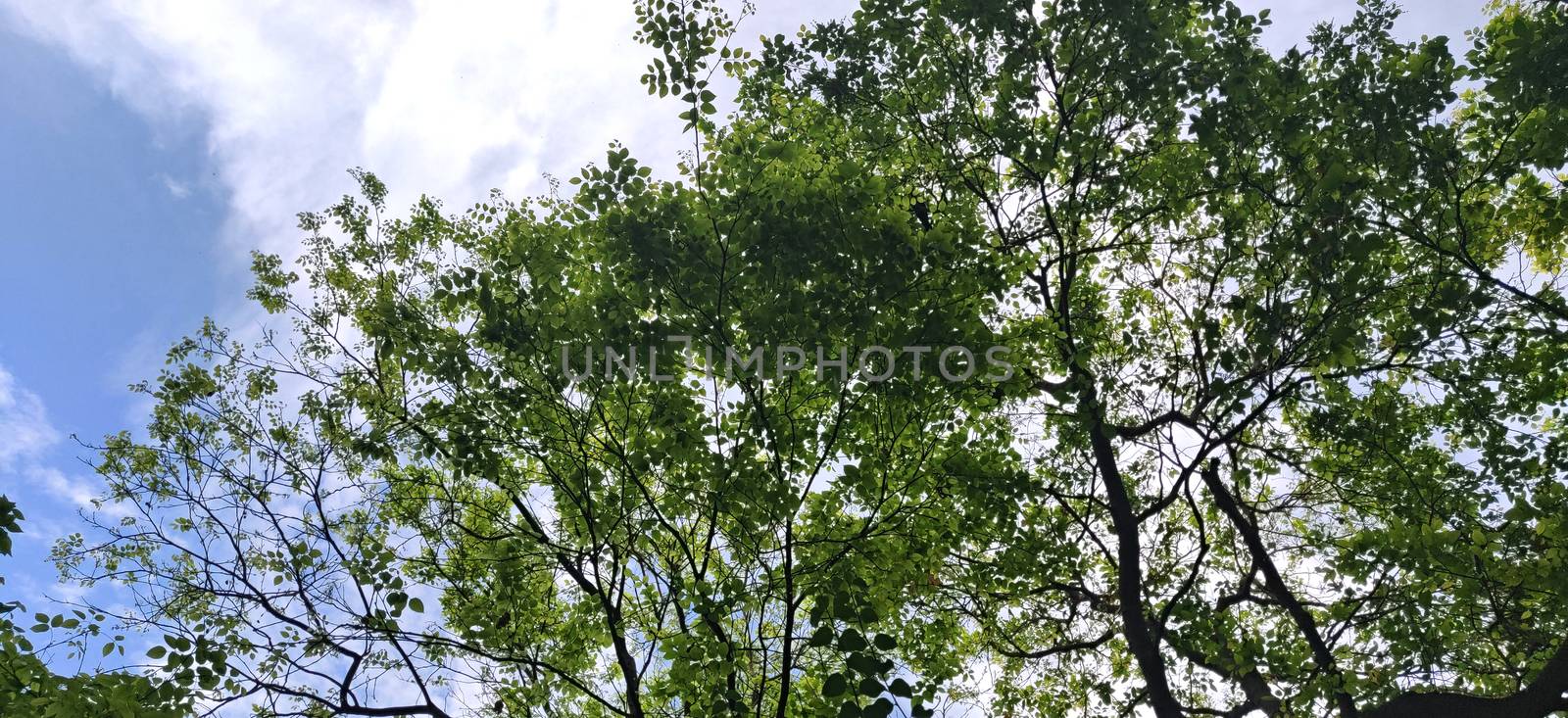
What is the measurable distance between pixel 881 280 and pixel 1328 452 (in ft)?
26.7

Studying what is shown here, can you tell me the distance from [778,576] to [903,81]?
6.13m

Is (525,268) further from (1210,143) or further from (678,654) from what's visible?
(1210,143)

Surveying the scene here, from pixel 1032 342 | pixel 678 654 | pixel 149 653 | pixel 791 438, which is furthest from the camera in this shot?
pixel 1032 342

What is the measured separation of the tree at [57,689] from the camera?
203 inches

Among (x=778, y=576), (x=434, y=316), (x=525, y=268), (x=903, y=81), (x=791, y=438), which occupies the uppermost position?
(x=903, y=81)

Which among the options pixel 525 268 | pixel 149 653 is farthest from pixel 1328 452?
pixel 149 653

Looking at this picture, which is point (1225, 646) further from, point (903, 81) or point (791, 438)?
point (903, 81)

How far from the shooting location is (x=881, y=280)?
21.5 feet

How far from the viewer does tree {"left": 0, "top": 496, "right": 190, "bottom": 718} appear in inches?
203

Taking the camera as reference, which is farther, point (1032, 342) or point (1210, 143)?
point (1032, 342)

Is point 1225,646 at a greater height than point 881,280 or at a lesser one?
lesser

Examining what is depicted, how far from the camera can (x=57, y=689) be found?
5.58 metres

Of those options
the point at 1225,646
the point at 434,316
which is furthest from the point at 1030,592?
the point at 434,316

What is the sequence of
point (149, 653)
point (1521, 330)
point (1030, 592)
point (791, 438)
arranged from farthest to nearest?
point (1030, 592) → point (1521, 330) → point (791, 438) → point (149, 653)
